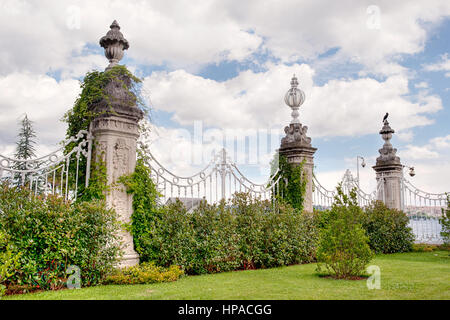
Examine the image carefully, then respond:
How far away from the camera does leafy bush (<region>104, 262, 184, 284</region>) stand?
6492mm

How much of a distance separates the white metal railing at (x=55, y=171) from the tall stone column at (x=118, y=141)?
330mm

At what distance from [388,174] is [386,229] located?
3311 mm

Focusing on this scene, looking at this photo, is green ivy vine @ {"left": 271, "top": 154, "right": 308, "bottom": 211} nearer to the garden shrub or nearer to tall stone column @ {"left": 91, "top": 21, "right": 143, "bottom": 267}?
the garden shrub

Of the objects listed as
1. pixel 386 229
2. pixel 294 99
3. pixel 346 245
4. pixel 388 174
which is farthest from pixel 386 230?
pixel 346 245

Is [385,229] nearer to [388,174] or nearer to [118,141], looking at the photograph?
[388,174]

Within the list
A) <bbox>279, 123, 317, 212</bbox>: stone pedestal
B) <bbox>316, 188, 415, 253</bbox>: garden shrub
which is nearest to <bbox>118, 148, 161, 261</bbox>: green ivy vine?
<bbox>279, 123, 317, 212</bbox>: stone pedestal

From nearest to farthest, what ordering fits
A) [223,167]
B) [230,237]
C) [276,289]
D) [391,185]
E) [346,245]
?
[276,289] → [346,245] → [230,237] → [223,167] → [391,185]

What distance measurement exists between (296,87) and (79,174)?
736 cm

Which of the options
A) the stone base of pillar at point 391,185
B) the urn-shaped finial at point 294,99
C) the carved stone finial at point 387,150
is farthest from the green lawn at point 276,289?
the carved stone finial at point 387,150

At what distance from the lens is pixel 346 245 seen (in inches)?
257

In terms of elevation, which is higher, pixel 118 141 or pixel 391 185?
pixel 118 141

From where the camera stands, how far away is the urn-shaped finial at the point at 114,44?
7.95 metres
